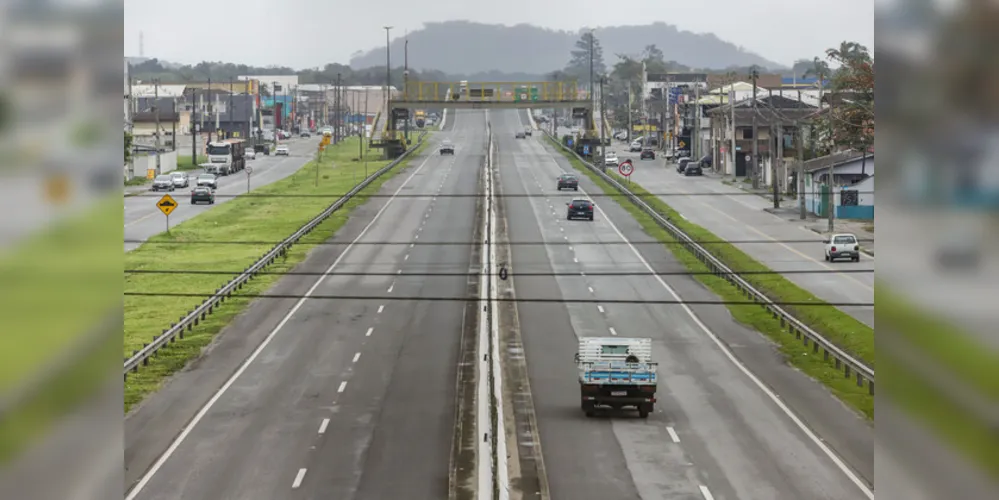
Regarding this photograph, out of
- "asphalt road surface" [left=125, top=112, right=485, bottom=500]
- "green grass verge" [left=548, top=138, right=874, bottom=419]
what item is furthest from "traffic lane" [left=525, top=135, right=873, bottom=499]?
"asphalt road surface" [left=125, top=112, right=485, bottom=500]

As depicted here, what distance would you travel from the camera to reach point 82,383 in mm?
5992

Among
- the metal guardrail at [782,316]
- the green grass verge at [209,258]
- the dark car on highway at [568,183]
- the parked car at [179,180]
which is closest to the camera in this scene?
the metal guardrail at [782,316]

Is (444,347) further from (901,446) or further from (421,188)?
(421,188)

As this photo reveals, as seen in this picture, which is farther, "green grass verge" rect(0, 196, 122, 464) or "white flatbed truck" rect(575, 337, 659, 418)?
"white flatbed truck" rect(575, 337, 659, 418)

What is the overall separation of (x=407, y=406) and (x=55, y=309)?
1694 inches

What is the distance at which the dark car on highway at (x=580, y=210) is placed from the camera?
115 metres

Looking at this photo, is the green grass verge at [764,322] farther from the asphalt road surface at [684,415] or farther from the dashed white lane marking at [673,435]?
the dashed white lane marking at [673,435]

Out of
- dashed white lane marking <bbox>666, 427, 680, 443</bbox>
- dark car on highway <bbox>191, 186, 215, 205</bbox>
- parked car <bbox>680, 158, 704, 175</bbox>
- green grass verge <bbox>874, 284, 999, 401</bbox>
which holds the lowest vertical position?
dashed white lane marking <bbox>666, 427, 680, 443</bbox>

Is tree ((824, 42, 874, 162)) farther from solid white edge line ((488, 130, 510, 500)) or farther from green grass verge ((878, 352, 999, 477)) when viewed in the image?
green grass verge ((878, 352, 999, 477))

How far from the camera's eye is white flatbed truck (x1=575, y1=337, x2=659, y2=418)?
45844mm

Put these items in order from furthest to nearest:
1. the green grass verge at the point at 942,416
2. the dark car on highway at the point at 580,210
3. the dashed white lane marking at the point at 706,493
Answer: the dark car on highway at the point at 580,210 < the dashed white lane marking at the point at 706,493 < the green grass verge at the point at 942,416

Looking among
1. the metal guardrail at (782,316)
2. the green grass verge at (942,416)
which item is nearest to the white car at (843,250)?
the metal guardrail at (782,316)

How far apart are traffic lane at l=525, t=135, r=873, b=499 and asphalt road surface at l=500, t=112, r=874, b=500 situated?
48 mm

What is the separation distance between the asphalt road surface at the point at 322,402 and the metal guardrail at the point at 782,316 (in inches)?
581
